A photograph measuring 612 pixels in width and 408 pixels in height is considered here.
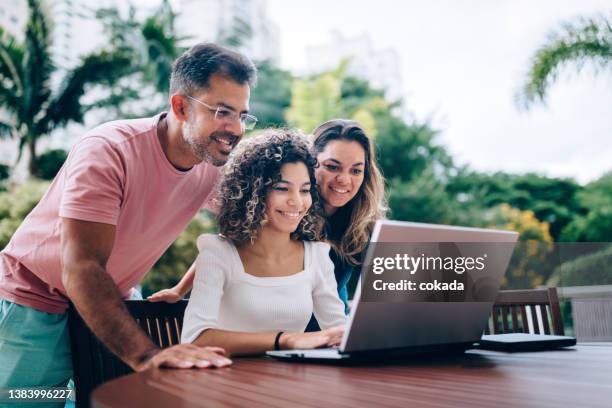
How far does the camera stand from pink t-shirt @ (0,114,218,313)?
163 centimetres

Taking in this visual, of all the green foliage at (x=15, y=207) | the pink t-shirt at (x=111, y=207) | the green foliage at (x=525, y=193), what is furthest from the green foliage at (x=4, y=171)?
the green foliage at (x=525, y=193)

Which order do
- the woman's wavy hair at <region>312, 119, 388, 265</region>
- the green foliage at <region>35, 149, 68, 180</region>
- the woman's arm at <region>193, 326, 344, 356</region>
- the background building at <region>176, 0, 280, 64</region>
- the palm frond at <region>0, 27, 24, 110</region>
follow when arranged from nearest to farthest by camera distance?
the woman's arm at <region>193, 326, 344, 356</region>, the woman's wavy hair at <region>312, 119, 388, 265</region>, the palm frond at <region>0, 27, 24, 110</region>, the green foliage at <region>35, 149, 68, 180</region>, the background building at <region>176, 0, 280, 64</region>

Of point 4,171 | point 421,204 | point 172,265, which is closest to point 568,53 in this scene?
point 421,204

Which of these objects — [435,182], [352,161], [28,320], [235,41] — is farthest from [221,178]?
[435,182]

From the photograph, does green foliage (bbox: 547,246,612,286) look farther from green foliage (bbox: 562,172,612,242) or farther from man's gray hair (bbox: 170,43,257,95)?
man's gray hair (bbox: 170,43,257,95)

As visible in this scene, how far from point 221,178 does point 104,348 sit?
80 centimetres

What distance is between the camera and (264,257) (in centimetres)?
177

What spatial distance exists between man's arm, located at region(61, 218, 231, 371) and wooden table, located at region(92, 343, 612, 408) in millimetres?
52

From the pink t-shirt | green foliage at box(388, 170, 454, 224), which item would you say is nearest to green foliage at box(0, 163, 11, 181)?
green foliage at box(388, 170, 454, 224)

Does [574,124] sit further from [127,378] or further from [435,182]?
[127,378]

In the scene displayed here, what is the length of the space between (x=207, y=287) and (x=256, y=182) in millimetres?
455

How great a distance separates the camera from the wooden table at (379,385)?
757 mm

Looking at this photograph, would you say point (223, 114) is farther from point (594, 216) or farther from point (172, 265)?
point (594, 216)

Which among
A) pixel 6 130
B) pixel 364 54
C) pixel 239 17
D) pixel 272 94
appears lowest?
pixel 6 130
